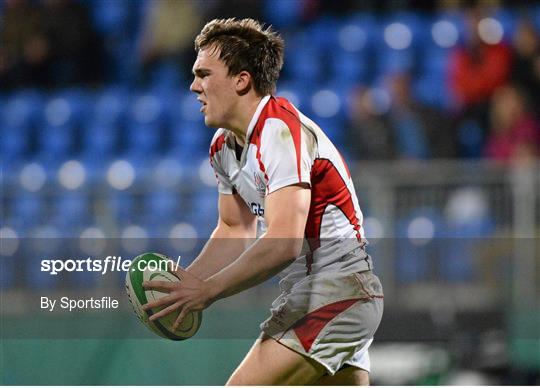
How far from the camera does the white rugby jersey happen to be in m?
4.20

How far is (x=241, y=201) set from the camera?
4754mm

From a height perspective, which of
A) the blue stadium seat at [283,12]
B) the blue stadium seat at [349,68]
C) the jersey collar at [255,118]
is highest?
the blue stadium seat at [283,12]

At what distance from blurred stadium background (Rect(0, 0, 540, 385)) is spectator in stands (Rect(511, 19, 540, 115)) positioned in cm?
2

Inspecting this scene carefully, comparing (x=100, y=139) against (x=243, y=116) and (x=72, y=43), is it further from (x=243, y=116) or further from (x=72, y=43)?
(x=243, y=116)

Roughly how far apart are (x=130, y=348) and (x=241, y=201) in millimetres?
2380

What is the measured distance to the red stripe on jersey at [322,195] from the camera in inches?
171

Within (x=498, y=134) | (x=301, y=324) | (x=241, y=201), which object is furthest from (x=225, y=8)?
(x=301, y=324)

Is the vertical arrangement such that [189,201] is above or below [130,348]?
above

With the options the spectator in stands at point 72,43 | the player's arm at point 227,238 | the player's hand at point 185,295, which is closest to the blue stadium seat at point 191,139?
the spectator in stands at point 72,43

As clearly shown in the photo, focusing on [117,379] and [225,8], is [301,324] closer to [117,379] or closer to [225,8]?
[117,379]

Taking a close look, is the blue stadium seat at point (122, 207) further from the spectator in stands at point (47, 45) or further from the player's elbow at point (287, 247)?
the player's elbow at point (287, 247)

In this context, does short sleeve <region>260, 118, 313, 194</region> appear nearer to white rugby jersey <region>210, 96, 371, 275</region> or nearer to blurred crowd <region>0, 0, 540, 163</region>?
white rugby jersey <region>210, 96, 371, 275</region>

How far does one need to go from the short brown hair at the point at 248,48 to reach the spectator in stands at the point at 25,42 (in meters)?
6.28

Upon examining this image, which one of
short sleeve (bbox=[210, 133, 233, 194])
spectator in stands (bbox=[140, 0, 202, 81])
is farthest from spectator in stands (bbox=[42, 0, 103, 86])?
short sleeve (bbox=[210, 133, 233, 194])
